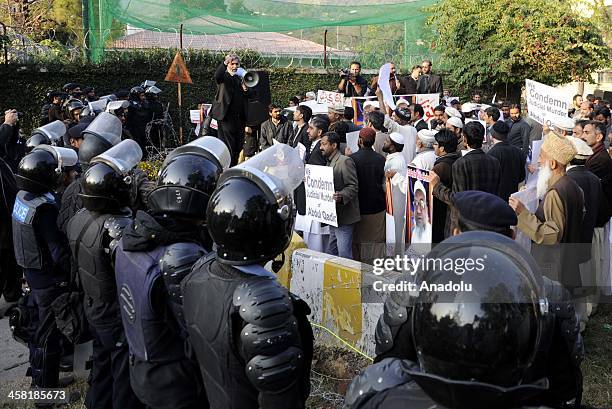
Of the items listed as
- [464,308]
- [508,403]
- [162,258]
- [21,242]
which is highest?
[464,308]

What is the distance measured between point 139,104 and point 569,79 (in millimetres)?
14977

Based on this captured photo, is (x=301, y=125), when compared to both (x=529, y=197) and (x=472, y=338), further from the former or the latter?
(x=472, y=338)

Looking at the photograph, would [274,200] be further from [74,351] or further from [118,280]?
[74,351]

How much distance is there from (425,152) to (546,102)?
1.85 m

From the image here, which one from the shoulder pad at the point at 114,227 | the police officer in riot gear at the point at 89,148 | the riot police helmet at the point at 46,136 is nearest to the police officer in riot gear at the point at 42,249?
the police officer in riot gear at the point at 89,148

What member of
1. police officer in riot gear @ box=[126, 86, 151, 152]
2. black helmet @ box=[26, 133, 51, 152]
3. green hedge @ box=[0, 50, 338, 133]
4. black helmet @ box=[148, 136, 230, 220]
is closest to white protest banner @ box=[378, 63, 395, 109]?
black helmet @ box=[26, 133, 51, 152]

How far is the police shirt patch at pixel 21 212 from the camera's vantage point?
527 cm

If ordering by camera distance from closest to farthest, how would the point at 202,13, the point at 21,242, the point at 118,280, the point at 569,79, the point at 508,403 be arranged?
the point at 508,403
the point at 118,280
the point at 21,242
the point at 202,13
the point at 569,79

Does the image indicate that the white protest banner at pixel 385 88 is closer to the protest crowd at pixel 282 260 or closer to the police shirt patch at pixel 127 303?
the protest crowd at pixel 282 260

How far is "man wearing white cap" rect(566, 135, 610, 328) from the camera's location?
6.12 metres

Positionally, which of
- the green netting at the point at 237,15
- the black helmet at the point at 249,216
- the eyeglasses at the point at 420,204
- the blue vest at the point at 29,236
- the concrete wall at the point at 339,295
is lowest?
the concrete wall at the point at 339,295

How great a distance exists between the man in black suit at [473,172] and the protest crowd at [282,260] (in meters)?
0.02

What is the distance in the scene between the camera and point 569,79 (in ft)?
74.3

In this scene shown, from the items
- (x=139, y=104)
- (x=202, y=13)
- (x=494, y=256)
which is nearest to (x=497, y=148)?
(x=494, y=256)
